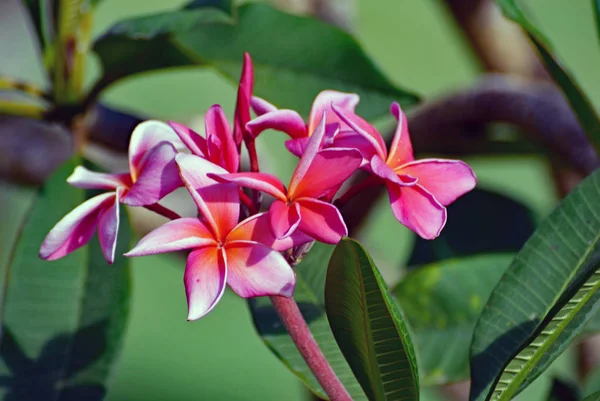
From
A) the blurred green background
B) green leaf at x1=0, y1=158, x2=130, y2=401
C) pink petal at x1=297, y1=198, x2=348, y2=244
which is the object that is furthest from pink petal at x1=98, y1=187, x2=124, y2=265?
the blurred green background

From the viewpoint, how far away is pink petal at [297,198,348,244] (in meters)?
0.39

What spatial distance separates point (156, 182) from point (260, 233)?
2.7 inches

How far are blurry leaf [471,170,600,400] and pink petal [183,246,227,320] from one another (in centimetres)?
22

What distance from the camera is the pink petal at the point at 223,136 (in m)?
0.42

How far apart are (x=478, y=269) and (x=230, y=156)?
0.41m

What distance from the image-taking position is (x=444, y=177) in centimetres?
45

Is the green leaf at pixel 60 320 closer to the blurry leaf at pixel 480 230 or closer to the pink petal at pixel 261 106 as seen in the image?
the pink petal at pixel 261 106

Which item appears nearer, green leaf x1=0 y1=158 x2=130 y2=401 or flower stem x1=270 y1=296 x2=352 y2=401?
flower stem x1=270 y1=296 x2=352 y2=401

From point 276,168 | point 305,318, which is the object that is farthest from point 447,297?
point 276,168

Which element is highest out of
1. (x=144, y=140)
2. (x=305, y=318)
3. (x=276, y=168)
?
(x=144, y=140)

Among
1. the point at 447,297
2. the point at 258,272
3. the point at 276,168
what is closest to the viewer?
the point at 258,272

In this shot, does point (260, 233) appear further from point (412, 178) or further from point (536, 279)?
point (536, 279)

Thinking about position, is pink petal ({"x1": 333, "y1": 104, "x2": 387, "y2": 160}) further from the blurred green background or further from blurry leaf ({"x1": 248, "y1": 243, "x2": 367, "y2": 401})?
the blurred green background

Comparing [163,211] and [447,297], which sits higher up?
[163,211]
